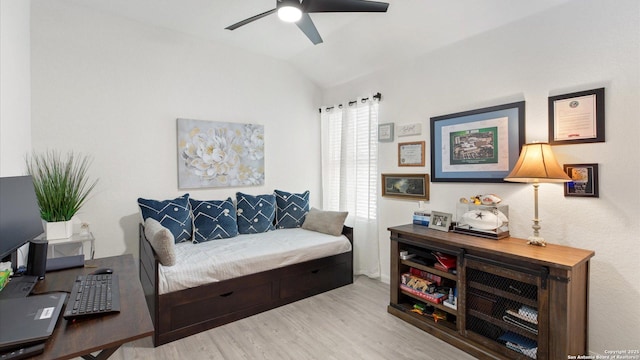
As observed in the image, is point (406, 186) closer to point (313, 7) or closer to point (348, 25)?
point (348, 25)

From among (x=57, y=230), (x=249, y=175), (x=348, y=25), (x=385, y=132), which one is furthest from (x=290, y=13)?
(x=57, y=230)

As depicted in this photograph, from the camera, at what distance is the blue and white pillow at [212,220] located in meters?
3.14

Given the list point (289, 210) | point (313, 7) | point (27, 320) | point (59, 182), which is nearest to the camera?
point (27, 320)

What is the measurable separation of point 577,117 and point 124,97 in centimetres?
384

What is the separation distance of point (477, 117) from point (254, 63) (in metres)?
2.68

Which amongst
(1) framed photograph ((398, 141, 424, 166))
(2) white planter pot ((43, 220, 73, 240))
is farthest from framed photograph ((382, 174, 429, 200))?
(2) white planter pot ((43, 220, 73, 240))

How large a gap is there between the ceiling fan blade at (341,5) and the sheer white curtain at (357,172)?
142 cm

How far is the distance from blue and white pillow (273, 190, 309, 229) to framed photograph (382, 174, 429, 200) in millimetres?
1058

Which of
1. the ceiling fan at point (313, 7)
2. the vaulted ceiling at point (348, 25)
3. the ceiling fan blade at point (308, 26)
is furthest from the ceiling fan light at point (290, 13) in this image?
the vaulted ceiling at point (348, 25)

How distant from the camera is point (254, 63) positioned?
3.83 meters

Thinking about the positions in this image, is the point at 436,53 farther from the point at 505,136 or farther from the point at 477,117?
the point at 505,136

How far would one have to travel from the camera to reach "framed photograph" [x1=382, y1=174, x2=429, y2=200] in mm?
3104

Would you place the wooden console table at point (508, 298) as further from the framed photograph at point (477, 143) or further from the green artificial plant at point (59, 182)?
the green artificial plant at point (59, 182)

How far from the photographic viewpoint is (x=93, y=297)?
1258 millimetres
